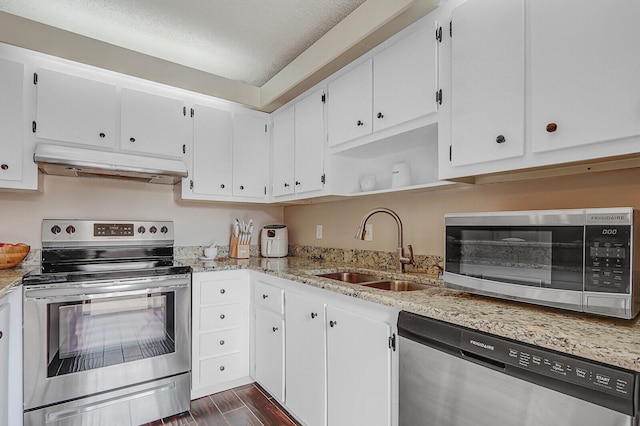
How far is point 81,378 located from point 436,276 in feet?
6.87

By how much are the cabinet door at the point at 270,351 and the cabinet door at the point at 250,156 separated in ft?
3.48

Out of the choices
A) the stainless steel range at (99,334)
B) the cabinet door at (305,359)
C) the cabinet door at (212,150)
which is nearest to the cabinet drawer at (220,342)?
the stainless steel range at (99,334)

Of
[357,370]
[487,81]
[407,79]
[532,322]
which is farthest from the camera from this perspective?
[407,79]

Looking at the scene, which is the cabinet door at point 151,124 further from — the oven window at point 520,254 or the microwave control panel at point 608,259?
the microwave control panel at point 608,259

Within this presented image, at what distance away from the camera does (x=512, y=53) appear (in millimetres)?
1242

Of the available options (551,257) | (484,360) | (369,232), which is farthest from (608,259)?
(369,232)

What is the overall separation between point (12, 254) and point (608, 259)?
2.93m

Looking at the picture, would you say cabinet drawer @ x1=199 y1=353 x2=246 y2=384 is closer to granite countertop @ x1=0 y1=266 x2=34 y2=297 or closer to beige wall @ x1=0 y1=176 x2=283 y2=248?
beige wall @ x1=0 y1=176 x2=283 y2=248

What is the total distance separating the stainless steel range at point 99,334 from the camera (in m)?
1.78

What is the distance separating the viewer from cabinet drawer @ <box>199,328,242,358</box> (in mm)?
2309

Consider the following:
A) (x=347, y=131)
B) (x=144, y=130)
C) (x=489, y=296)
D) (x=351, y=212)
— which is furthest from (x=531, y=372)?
(x=144, y=130)

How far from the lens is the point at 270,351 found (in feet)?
7.29

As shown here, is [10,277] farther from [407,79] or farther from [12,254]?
[407,79]

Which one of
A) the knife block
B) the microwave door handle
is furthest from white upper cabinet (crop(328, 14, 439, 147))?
the knife block
